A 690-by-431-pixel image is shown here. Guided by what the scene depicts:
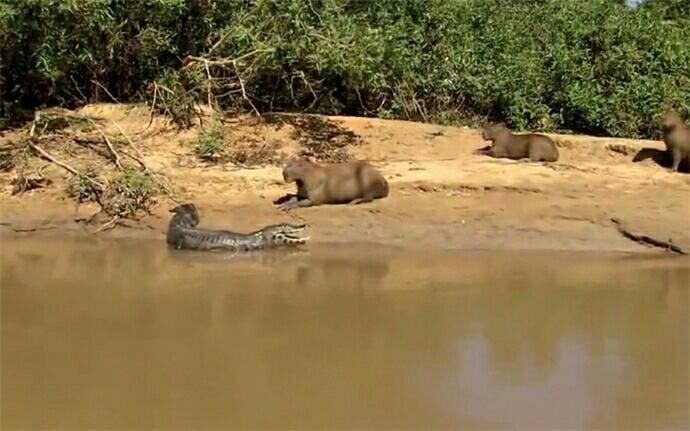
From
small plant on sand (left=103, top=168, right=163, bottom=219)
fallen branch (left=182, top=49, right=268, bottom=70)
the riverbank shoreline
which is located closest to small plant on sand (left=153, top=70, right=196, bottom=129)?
fallen branch (left=182, top=49, right=268, bottom=70)

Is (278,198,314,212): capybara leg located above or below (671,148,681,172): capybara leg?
below

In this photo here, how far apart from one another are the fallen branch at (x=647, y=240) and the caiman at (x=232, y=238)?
9.76 ft

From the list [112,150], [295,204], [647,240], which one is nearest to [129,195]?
[112,150]

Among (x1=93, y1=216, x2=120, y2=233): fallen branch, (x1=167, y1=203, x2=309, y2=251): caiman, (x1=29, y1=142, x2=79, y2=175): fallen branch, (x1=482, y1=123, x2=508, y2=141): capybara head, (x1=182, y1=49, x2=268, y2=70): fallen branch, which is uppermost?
(x1=182, y1=49, x2=268, y2=70): fallen branch

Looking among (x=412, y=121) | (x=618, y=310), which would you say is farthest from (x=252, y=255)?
(x=412, y=121)

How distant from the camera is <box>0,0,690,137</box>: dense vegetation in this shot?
13.2m

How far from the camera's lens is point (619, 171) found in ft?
39.3

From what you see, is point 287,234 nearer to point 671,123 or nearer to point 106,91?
Answer: point 671,123

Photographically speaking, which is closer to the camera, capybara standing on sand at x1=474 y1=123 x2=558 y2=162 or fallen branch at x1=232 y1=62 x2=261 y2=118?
capybara standing on sand at x1=474 y1=123 x2=558 y2=162

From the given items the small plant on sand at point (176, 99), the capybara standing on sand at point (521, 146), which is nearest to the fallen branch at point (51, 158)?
the small plant on sand at point (176, 99)

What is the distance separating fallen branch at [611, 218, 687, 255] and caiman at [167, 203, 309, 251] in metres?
2.98

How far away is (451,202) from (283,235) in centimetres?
188

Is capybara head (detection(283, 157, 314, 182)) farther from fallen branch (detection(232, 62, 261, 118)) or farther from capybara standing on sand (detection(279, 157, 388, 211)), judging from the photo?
fallen branch (detection(232, 62, 261, 118))

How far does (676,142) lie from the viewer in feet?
40.2
